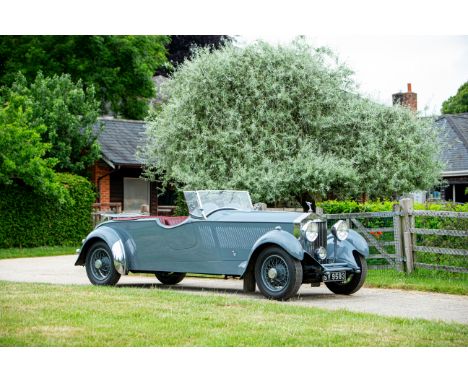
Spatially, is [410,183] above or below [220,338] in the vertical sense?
above

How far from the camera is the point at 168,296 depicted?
9789 millimetres

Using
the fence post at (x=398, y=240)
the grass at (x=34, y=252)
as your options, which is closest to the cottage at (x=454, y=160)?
the grass at (x=34, y=252)

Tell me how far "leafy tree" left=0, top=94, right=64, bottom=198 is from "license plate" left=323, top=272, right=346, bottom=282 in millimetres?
11007

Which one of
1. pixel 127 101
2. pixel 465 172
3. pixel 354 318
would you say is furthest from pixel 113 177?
pixel 354 318

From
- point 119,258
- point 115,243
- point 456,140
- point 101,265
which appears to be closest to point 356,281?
point 119,258

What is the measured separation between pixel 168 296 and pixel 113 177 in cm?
1677

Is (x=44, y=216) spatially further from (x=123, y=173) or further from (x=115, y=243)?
(x=115, y=243)

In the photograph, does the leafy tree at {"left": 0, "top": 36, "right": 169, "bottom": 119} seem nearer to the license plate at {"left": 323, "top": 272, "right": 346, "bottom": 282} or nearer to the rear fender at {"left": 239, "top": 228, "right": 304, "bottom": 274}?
the rear fender at {"left": 239, "top": 228, "right": 304, "bottom": 274}

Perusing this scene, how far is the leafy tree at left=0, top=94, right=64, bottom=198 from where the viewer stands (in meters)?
19.2

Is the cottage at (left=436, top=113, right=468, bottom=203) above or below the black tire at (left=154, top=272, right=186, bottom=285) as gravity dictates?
above

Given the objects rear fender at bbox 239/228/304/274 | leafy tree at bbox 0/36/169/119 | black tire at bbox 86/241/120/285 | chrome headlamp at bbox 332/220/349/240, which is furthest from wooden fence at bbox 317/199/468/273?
leafy tree at bbox 0/36/169/119

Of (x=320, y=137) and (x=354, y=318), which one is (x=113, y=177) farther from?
(x=354, y=318)

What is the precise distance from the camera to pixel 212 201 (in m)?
11.2

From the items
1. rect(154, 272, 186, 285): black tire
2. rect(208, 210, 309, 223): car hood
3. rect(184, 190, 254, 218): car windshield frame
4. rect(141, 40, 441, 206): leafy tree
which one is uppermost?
rect(141, 40, 441, 206): leafy tree
